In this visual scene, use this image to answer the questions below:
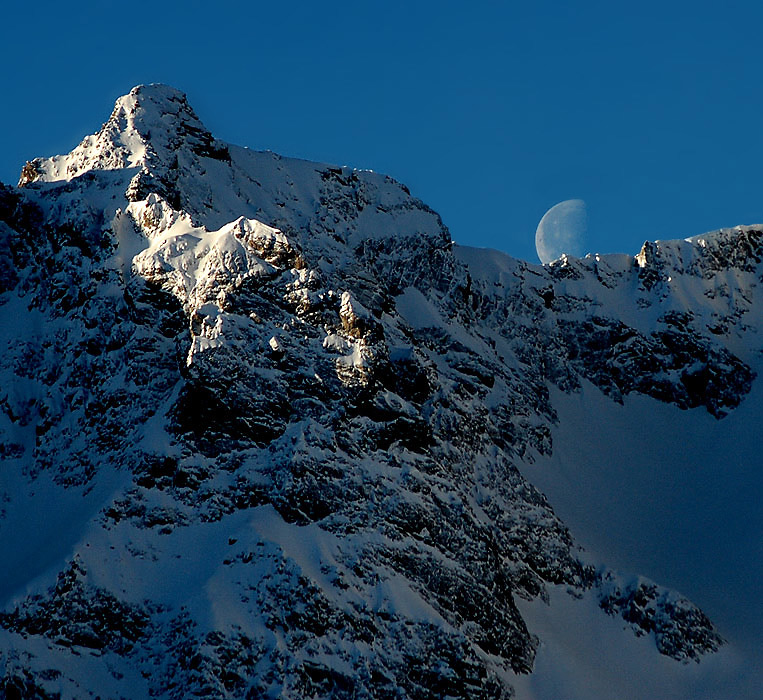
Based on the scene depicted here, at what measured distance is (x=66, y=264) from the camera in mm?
154375

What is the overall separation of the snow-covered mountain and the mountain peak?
0.37 meters

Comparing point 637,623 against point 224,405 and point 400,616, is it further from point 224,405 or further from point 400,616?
point 224,405

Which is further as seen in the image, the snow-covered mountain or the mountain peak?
the mountain peak

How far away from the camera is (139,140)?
166 meters

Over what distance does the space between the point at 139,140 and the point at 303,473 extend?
48.8 metres

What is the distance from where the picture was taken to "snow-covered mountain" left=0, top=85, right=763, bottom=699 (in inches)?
4796

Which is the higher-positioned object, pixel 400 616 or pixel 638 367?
pixel 638 367

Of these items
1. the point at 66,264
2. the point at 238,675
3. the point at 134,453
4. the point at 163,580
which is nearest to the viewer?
the point at 238,675

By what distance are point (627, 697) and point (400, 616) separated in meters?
25.8

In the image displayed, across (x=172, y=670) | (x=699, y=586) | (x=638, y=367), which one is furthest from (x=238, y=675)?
(x=638, y=367)

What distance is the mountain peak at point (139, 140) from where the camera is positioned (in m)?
164

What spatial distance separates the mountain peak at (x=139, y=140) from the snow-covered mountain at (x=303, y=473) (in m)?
0.37

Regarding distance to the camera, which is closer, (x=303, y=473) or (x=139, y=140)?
(x=303, y=473)

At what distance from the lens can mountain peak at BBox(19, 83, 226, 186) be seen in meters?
164
